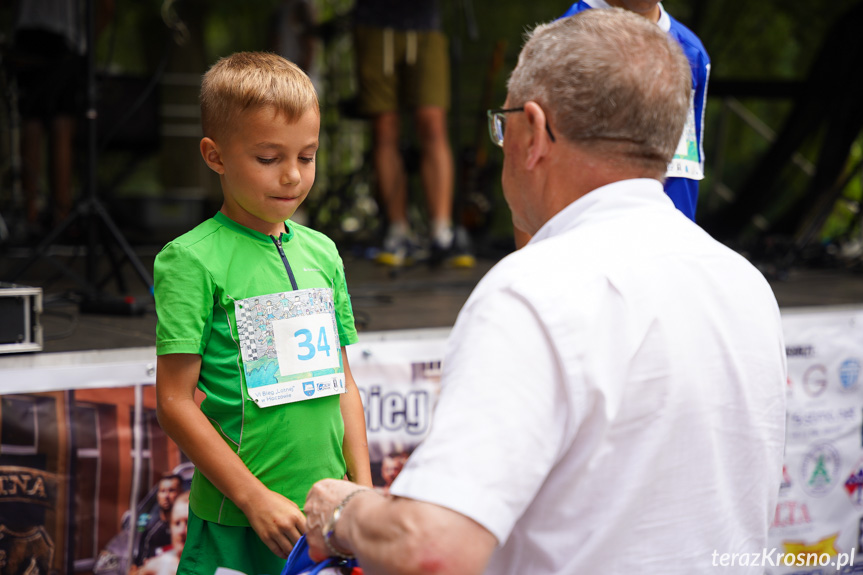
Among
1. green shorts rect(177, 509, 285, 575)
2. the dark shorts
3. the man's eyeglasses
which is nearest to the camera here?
the man's eyeglasses

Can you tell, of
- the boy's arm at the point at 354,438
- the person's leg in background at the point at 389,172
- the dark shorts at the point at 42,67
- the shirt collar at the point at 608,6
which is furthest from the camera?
the person's leg in background at the point at 389,172

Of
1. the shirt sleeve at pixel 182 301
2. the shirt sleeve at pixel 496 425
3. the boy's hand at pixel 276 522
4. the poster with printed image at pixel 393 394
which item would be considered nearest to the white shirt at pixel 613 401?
the shirt sleeve at pixel 496 425

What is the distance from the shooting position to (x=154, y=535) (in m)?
2.15

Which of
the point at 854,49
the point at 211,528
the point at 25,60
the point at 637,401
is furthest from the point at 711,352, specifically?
the point at 854,49

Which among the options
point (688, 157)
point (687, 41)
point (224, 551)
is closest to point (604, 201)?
point (224, 551)

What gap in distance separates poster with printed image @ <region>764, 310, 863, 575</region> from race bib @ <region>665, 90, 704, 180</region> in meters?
1.09

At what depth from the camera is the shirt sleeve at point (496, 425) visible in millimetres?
806

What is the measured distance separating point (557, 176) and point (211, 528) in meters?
0.87

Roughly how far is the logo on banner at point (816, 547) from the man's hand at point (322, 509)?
2.30 meters

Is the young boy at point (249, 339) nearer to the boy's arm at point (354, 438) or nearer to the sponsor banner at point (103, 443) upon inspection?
the boy's arm at point (354, 438)

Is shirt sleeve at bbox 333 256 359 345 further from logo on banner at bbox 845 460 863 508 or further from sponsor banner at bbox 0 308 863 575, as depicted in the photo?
logo on banner at bbox 845 460 863 508

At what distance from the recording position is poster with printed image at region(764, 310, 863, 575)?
2.80 m

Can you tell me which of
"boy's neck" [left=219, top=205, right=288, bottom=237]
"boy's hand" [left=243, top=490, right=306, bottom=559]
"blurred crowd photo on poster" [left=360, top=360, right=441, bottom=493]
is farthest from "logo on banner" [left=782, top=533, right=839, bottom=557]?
"boy's neck" [left=219, top=205, right=288, bottom=237]

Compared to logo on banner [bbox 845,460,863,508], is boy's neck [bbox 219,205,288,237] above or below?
above
